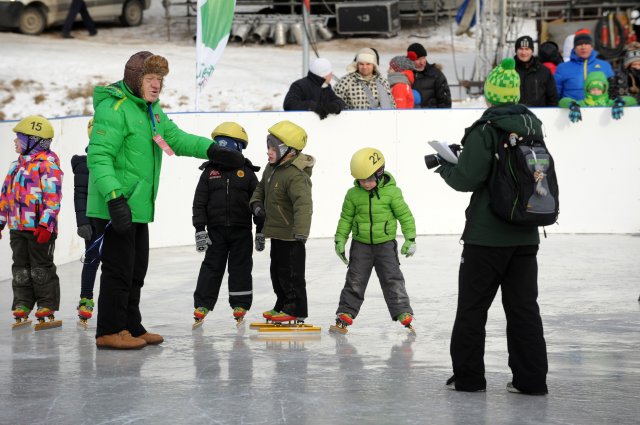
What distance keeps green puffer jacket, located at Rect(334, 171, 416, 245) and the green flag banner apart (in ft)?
16.1

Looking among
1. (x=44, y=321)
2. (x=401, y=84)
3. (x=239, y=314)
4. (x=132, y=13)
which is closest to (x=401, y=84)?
(x=401, y=84)

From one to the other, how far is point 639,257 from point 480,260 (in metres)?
5.41

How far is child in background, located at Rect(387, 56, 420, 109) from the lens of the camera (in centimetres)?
1278

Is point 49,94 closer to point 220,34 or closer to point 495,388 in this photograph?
point 220,34

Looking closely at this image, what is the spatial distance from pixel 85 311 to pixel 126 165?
1.38 metres

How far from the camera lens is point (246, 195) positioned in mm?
7887

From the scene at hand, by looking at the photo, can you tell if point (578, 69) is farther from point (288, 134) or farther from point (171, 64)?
point (171, 64)

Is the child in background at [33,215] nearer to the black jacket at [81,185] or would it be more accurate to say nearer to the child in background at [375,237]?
the black jacket at [81,185]

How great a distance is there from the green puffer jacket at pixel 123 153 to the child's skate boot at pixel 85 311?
1.13 m

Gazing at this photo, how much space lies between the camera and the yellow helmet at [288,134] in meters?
7.61

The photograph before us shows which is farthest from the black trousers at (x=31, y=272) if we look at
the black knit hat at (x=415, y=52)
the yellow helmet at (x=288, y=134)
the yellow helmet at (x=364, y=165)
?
the black knit hat at (x=415, y=52)

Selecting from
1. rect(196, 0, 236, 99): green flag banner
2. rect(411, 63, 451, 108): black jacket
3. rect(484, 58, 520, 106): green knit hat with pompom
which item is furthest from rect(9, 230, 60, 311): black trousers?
rect(411, 63, 451, 108): black jacket

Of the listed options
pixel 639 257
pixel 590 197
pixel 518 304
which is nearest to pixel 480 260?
pixel 518 304

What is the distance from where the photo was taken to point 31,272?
26.0 ft
